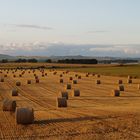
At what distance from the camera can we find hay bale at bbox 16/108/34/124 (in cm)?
1798

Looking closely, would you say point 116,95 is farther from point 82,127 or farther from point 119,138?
point 119,138

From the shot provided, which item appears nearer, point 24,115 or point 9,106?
point 24,115

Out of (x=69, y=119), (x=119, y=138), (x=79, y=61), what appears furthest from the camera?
(x=79, y=61)

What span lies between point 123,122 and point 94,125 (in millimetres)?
1422

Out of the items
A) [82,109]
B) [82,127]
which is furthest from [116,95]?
[82,127]

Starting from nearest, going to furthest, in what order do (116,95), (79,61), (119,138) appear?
(119,138) → (116,95) → (79,61)

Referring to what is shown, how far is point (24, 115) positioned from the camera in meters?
18.2

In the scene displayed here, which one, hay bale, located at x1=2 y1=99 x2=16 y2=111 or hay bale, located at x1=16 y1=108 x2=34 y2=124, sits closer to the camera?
hay bale, located at x1=16 y1=108 x2=34 y2=124

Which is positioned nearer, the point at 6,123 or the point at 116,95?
the point at 6,123

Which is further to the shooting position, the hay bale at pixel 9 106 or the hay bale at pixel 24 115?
the hay bale at pixel 9 106

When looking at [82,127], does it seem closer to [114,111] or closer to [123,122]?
[123,122]

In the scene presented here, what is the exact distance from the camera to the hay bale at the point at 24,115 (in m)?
18.0

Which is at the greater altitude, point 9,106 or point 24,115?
point 24,115

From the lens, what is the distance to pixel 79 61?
17600 centimetres
